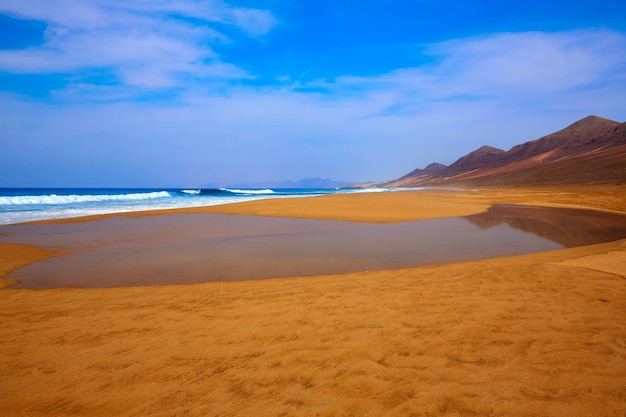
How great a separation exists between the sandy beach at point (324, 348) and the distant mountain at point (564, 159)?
5597cm

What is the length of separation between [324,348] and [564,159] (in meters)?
107

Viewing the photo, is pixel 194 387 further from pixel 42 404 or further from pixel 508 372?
pixel 508 372

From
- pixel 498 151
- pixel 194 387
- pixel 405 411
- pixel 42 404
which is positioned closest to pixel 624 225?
pixel 405 411

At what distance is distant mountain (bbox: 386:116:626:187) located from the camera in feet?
181

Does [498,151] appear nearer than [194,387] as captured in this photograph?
No

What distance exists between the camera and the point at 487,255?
938cm

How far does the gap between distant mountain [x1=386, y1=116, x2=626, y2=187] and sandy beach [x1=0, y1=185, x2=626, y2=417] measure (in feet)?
184

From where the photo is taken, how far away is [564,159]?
86250 mm

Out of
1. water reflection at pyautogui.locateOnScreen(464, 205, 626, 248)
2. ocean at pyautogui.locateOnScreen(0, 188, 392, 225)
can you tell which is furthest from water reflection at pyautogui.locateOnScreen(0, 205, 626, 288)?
ocean at pyautogui.locateOnScreen(0, 188, 392, 225)

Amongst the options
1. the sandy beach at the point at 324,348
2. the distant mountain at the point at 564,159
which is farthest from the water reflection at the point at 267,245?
the distant mountain at the point at 564,159

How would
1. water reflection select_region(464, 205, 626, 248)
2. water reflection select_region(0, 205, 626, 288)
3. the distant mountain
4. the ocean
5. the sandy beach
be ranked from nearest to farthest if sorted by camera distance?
1. the sandy beach
2. water reflection select_region(0, 205, 626, 288)
3. water reflection select_region(464, 205, 626, 248)
4. the ocean
5. the distant mountain

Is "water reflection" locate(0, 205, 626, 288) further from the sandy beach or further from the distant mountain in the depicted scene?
the distant mountain

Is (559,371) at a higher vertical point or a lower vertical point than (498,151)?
lower

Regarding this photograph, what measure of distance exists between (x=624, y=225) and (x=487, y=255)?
1098cm
